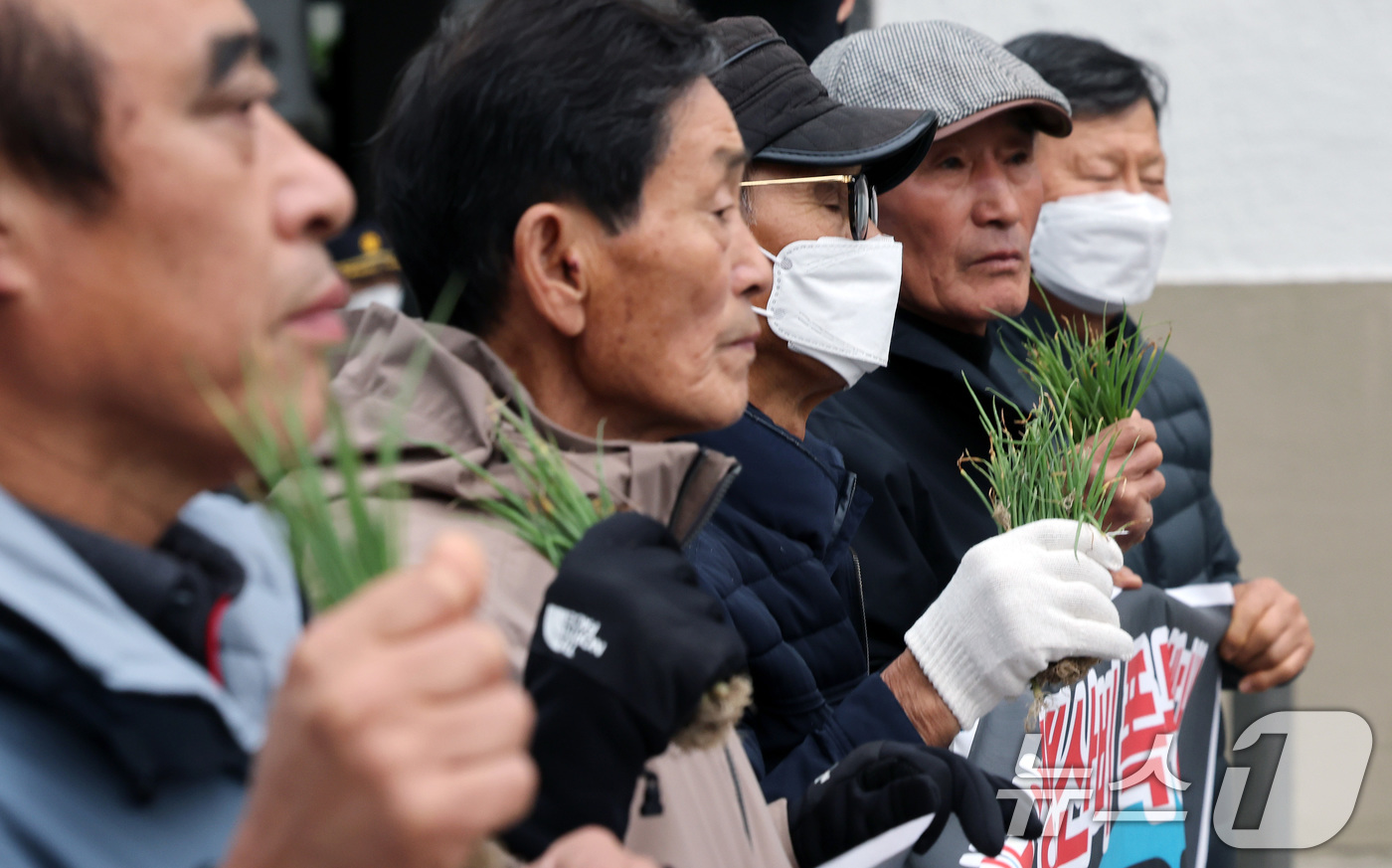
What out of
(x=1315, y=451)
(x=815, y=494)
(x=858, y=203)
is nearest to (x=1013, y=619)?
(x=815, y=494)

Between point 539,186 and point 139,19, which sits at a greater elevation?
point 139,19

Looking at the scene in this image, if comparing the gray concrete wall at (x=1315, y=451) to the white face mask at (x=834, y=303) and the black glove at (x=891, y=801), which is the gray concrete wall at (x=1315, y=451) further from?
the black glove at (x=891, y=801)

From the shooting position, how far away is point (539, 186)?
1.92m

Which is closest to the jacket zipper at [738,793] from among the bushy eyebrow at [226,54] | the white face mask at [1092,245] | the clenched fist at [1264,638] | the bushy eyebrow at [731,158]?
the bushy eyebrow at [731,158]

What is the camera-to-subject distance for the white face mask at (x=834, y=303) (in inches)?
107

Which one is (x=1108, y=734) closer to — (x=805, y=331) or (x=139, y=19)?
(x=805, y=331)

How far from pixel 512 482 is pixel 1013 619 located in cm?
96

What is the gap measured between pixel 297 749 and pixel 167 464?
0.49m

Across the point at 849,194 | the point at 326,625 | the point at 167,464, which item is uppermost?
the point at 326,625

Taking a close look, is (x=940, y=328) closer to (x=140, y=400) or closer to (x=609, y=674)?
(x=609, y=674)

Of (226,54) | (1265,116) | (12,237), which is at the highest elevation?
(226,54)

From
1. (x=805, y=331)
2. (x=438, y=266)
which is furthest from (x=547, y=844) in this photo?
(x=805, y=331)

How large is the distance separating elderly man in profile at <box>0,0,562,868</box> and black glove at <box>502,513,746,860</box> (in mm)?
255

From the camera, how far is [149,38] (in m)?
1.23
